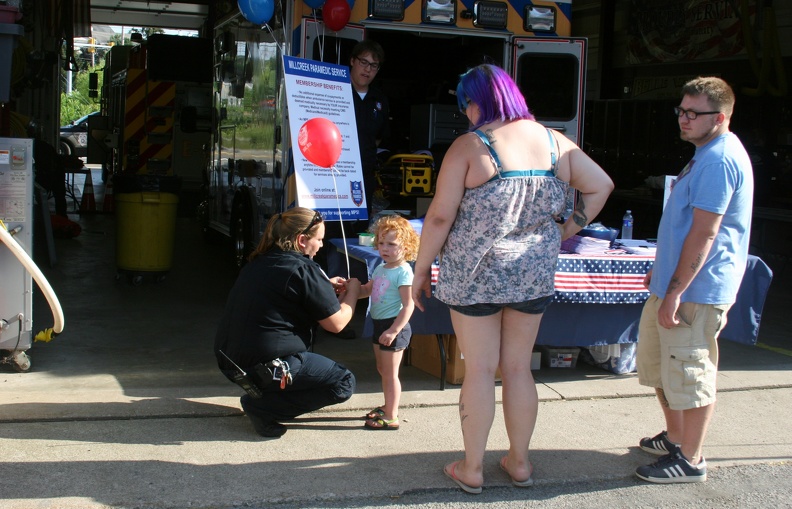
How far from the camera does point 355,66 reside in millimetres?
6355

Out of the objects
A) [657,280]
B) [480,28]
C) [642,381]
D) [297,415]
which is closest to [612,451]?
[642,381]

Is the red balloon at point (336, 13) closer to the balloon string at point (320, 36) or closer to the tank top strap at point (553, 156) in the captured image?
the balloon string at point (320, 36)

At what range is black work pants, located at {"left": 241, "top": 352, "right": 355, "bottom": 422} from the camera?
13.8 feet

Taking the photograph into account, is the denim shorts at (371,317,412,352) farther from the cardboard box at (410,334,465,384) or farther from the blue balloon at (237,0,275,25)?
the blue balloon at (237,0,275,25)

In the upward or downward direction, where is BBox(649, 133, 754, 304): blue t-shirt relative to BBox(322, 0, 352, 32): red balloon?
downward

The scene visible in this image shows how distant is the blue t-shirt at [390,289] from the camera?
4.41 m

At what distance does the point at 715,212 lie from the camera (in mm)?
3514

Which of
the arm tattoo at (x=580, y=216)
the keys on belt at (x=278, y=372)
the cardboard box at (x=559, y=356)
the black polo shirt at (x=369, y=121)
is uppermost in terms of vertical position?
the black polo shirt at (x=369, y=121)

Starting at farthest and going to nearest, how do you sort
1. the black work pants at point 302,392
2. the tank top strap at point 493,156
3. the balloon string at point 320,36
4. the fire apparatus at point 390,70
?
the fire apparatus at point 390,70 < the balloon string at point 320,36 < the black work pants at point 302,392 < the tank top strap at point 493,156

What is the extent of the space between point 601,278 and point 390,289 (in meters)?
1.40

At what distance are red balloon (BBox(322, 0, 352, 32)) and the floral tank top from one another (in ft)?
9.85

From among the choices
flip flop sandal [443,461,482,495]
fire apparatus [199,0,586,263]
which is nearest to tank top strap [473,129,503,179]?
flip flop sandal [443,461,482,495]

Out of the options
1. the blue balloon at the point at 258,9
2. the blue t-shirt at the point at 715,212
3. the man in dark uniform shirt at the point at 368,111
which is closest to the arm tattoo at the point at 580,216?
the blue t-shirt at the point at 715,212

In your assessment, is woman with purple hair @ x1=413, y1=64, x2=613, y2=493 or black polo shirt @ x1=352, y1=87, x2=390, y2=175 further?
black polo shirt @ x1=352, y1=87, x2=390, y2=175
